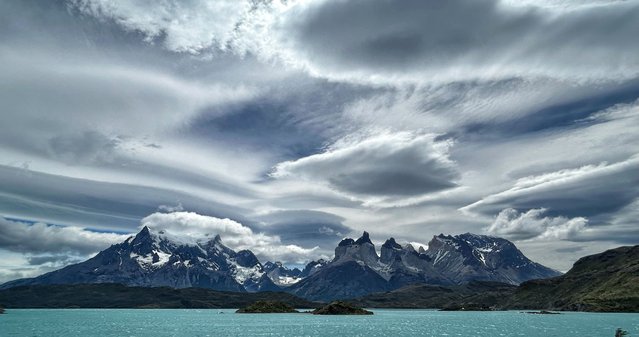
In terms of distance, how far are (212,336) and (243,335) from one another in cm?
1535

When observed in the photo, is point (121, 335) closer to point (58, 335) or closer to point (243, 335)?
point (58, 335)

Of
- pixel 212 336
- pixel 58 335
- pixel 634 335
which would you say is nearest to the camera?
pixel 634 335

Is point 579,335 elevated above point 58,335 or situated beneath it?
elevated above

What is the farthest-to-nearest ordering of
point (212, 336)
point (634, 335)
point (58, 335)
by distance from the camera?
1. point (58, 335)
2. point (212, 336)
3. point (634, 335)

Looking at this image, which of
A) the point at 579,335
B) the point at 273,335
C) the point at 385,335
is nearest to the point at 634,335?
the point at 579,335

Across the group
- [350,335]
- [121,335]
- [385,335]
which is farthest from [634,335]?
[121,335]

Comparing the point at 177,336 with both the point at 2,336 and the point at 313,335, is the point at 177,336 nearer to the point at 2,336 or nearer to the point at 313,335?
the point at 313,335

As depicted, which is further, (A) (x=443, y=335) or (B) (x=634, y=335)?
(A) (x=443, y=335)

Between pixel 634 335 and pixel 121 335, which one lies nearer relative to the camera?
pixel 634 335

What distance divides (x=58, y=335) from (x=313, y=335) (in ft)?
358

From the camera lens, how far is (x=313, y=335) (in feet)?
623

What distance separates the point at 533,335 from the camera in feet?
630

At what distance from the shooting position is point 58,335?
198375mm

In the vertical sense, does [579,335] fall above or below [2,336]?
above
